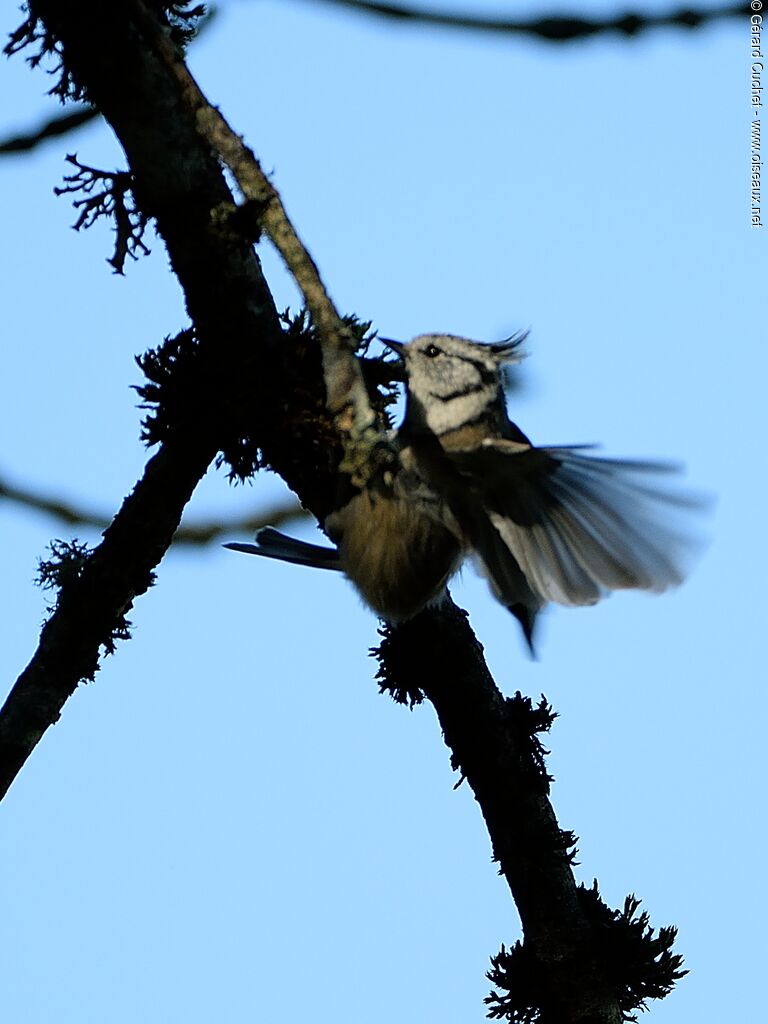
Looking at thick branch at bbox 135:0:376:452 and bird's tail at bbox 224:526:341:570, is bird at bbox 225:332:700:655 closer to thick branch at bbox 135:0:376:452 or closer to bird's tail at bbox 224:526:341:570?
bird's tail at bbox 224:526:341:570

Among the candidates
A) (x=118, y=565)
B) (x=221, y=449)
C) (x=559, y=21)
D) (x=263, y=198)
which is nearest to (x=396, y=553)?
(x=221, y=449)

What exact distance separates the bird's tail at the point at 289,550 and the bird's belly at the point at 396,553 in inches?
13.0

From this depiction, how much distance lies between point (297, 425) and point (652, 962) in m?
1.65

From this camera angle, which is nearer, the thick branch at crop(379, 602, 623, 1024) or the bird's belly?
the thick branch at crop(379, 602, 623, 1024)

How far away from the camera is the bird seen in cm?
316

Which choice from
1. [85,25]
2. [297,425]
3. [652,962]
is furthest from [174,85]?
[652,962]

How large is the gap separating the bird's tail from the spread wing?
2.16 feet

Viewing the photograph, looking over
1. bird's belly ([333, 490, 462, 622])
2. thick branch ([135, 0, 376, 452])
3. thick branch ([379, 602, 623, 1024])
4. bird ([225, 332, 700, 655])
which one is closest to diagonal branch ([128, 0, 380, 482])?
thick branch ([135, 0, 376, 452])

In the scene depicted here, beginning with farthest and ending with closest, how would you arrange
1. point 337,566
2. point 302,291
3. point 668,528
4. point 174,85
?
point 337,566
point 668,528
point 174,85
point 302,291

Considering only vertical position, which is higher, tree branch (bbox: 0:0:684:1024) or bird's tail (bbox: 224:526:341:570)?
bird's tail (bbox: 224:526:341:570)

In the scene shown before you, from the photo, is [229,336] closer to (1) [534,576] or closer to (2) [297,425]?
(2) [297,425]

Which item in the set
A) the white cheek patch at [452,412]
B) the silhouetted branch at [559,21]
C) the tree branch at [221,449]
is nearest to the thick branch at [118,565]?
the tree branch at [221,449]

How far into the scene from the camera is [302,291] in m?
2.68

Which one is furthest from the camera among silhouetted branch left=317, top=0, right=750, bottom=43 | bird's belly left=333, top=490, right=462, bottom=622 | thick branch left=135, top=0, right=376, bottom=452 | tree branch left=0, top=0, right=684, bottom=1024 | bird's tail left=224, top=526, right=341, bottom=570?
bird's tail left=224, top=526, right=341, bottom=570
